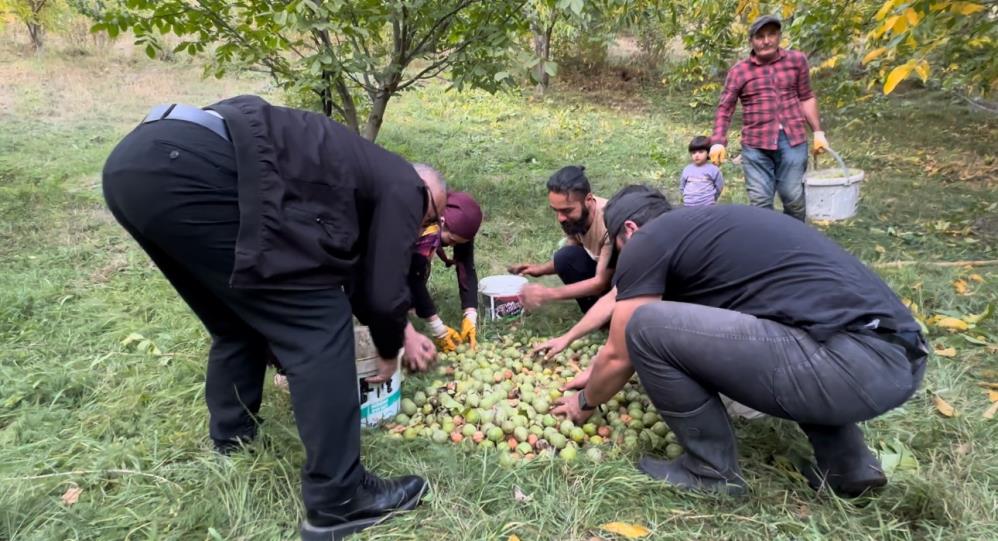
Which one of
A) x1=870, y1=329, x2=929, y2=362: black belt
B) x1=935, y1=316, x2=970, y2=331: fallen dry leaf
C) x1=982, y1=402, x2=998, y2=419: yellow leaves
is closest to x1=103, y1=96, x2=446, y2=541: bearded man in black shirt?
x1=870, y1=329, x2=929, y2=362: black belt

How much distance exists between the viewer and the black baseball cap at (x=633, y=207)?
246cm

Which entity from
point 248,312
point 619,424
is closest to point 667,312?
point 619,424

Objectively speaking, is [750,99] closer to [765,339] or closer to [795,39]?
[795,39]

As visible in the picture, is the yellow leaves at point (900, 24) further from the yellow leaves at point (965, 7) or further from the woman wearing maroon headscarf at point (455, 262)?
the woman wearing maroon headscarf at point (455, 262)

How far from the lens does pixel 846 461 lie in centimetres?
201

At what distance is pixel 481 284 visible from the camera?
12.3 feet

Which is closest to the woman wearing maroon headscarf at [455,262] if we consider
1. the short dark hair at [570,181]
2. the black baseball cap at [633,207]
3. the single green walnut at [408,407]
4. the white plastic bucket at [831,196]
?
the short dark hair at [570,181]

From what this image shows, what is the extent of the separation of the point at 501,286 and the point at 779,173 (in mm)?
2477

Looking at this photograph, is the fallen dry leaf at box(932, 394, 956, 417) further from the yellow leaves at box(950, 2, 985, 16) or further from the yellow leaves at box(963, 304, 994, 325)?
the yellow leaves at box(950, 2, 985, 16)

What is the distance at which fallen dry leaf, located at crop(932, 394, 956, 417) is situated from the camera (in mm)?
2475

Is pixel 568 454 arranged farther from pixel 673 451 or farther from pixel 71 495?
pixel 71 495

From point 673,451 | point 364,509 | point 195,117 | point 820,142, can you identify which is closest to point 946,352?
point 673,451

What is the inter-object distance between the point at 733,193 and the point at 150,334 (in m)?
5.81

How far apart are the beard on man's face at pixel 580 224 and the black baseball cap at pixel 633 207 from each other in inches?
26.6
